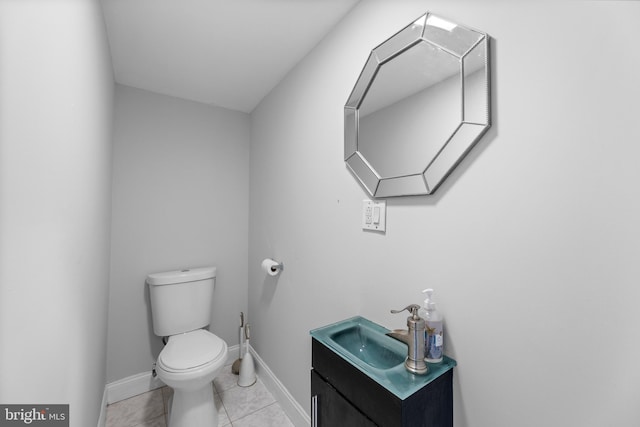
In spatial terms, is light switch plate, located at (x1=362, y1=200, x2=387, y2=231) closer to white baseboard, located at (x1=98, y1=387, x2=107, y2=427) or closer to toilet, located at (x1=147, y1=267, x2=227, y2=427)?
toilet, located at (x1=147, y1=267, x2=227, y2=427)

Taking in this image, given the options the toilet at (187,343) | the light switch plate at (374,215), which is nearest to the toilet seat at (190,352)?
the toilet at (187,343)

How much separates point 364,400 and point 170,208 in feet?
6.30

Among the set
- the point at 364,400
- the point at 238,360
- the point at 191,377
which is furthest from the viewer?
the point at 238,360

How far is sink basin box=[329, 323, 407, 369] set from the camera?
1.03 m

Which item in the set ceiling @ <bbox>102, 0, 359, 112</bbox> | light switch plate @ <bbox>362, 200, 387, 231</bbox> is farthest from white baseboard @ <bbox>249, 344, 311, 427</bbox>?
ceiling @ <bbox>102, 0, 359, 112</bbox>

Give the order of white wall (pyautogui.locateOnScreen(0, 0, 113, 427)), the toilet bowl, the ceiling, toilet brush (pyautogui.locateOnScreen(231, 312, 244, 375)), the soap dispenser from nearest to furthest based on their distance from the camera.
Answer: white wall (pyautogui.locateOnScreen(0, 0, 113, 427))
the soap dispenser
the ceiling
the toilet bowl
toilet brush (pyautogui.locateOnScreen(231, 312, 244, 375))

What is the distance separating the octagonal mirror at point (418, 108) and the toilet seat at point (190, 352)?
1324 mm

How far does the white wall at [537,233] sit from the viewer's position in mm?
592

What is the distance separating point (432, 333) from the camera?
88cm

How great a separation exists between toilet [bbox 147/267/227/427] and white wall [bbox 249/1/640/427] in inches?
→ 40.2

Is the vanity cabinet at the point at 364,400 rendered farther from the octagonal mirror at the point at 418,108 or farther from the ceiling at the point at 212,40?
the ceiling at the point at 212,40

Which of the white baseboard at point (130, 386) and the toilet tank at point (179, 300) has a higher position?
the toilet tank at point (179, 300)

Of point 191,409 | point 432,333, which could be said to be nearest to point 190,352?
point 191,409

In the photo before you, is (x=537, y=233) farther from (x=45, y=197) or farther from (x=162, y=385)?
(x=162, y=385)
